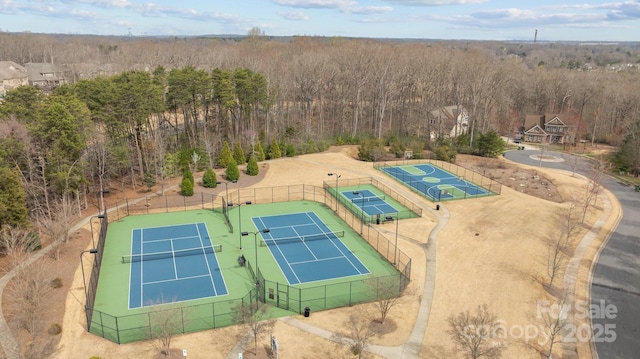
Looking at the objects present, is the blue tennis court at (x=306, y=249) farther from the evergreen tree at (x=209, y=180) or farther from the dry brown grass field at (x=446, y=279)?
the evergreen tree at (x=209, y=180)

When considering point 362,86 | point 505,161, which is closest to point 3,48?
point 362,86

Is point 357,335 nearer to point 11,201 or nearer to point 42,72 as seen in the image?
point 11,201

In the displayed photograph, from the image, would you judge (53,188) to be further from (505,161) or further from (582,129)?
(582,129)

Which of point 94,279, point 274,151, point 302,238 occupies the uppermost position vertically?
point 274,151

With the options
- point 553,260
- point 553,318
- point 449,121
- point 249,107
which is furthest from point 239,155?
point 449,121

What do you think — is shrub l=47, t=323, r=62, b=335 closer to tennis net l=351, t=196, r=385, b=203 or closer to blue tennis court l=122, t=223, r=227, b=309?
blue tennis court l=122, t=223, r=227, b=309
